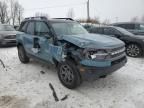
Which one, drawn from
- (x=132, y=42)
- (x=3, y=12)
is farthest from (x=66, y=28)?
(x=3, y=12)

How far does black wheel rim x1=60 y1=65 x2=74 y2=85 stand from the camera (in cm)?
402

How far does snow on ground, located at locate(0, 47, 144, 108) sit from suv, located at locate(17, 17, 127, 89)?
1.43ft

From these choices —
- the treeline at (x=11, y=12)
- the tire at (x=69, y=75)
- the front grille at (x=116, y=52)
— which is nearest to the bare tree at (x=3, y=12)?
the treeline at (x=11, y=12)

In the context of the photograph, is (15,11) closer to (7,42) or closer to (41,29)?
(7,42)

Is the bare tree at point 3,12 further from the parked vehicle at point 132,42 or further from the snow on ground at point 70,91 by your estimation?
the snow on ground at point 70,91

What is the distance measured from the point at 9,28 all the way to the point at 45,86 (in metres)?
8.11

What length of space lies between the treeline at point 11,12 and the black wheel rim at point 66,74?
48.1 meters

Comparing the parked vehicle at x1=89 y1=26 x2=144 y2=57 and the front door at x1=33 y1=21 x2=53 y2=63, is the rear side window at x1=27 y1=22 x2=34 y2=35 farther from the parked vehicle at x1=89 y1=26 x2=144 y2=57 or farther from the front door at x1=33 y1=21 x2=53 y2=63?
the parked vehicle at x1=89 y1=26 x2=144 y2=57

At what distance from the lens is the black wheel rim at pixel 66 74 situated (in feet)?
13.2

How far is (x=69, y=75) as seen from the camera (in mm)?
4078

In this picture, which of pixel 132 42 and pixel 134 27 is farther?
pixel 134 27

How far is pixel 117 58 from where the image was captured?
13.4 feet

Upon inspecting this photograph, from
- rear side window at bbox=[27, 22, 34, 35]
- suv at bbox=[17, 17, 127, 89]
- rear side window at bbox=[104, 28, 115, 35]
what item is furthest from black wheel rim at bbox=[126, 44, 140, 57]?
rear side window at bbox=[27, 22, 34, 35]

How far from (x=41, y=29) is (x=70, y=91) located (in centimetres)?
223
